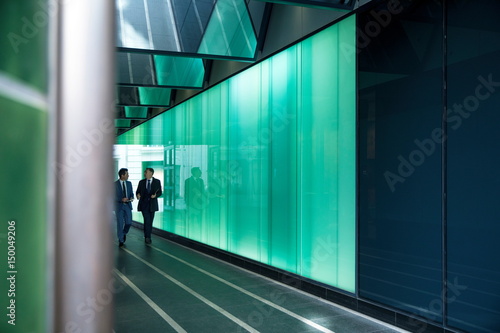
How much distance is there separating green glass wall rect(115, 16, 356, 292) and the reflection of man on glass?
7 centimetres

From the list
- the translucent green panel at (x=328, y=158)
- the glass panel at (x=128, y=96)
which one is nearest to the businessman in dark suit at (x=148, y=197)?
the glass panel at (x=128, y=96)

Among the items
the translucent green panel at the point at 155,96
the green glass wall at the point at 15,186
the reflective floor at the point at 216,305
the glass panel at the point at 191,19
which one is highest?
the glass panel at the point at 191,19

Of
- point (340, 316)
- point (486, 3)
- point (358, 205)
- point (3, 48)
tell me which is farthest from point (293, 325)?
point (3, 48)

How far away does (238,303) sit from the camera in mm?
6660

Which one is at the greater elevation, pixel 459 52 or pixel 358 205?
pixel 459 52

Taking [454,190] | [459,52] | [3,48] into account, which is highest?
[459,52]

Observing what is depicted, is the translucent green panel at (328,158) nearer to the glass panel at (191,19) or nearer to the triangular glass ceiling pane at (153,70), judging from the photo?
the glass panel at (191,19)

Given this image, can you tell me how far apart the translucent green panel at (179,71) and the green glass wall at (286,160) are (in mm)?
525

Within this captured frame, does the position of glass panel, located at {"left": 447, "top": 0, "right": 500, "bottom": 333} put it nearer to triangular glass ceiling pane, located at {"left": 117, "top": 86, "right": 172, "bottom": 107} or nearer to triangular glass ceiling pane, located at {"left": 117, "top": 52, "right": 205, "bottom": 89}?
triangular glass ceiling pane, located at {"left": 117, "top": 52, "right": 205, "bottom": 89}

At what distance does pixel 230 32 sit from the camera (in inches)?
348

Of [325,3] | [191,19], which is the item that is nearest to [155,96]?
[191,19]

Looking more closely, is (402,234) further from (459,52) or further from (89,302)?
(89,302)

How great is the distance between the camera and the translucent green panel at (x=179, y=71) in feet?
36.2

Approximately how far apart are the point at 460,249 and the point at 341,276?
213cm
